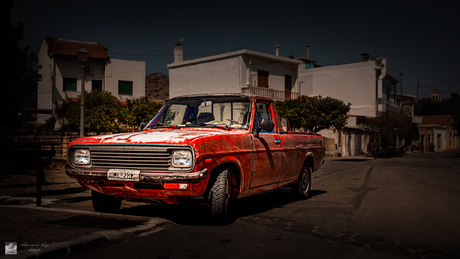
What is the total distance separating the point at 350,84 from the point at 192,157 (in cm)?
3831

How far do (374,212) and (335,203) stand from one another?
106 cm

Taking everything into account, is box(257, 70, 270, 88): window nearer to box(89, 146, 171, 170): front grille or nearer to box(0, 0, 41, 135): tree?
box(0, 0, 41, 135): tree

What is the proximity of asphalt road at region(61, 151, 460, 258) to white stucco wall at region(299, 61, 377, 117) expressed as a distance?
1308 inches

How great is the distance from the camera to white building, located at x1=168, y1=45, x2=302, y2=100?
31.7 m

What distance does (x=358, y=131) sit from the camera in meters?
37.7

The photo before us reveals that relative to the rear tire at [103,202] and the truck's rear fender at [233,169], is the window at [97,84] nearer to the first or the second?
the rear tire at [103,202]

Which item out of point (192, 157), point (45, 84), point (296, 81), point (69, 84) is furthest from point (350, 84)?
point (192, 157)

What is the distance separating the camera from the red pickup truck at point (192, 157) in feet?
15.7

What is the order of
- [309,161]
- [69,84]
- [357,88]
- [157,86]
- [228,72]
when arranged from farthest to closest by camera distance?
[157,86] < [357,88] < [69,84] < [228,72] < [309,161]

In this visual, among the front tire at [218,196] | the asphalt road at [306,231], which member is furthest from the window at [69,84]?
the front tire at [218,196]

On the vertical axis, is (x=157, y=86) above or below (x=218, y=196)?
above

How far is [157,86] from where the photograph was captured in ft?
187

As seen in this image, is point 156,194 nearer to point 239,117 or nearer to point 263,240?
point 263,240

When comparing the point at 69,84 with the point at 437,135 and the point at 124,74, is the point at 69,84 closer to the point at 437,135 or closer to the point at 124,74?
the point at 124,74
